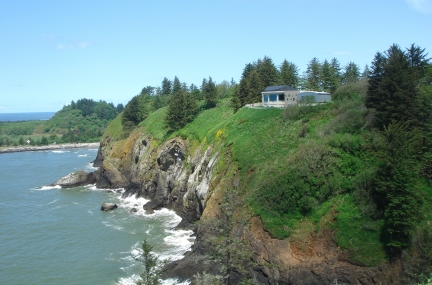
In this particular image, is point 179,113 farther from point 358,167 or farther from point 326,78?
point 358,167

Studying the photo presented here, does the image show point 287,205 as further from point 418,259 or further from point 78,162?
point 78,162

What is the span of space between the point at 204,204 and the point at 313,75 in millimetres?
37673

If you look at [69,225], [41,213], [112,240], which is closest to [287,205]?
[112,240]

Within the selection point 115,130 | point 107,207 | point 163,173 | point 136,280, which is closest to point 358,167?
point 136,280

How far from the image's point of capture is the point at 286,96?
4553 centimetres

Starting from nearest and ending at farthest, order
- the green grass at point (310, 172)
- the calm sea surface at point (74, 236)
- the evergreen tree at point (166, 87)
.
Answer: the green grass at point (310, 172) → the calm sea surface at point (74, 236) → the evergreen tree at point (166, 87)

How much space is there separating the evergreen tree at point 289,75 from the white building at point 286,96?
1251 centimetres

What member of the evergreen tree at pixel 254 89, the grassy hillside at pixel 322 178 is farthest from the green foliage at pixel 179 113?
the grassy hillside at pixel 322 178

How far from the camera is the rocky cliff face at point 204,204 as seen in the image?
77.2 ft

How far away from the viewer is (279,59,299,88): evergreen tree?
5959 cm

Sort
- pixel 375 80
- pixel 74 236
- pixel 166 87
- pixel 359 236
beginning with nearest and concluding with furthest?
pixel 359 236 < pixel 375 80 < pixel 74 236 < pixel 166 87

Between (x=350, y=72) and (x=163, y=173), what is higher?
(x=350, y=72)

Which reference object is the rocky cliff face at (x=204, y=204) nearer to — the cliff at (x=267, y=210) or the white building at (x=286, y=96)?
the cliff at (x=267, y=210)

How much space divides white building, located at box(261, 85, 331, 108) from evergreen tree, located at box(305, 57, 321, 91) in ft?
54.6
